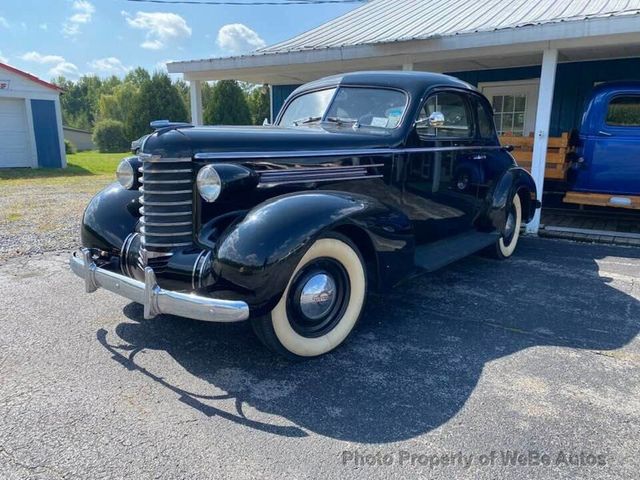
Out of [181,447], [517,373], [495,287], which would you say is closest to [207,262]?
[181,447]

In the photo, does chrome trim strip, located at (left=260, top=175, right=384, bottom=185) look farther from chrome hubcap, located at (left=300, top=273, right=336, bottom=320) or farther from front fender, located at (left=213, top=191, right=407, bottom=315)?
chrome hubcap, located at (left=300, top=273, right=336, bottom=320)

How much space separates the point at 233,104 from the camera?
25.1 metres

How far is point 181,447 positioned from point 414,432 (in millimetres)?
1114

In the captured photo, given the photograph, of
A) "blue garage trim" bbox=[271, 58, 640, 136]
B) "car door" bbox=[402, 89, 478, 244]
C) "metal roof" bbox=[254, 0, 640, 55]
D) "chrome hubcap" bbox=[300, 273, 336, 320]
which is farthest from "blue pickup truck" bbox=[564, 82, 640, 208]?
"chrome hubcap" bbox=[300, 273, 336, 320]

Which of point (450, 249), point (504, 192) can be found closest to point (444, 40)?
point (504, 192)

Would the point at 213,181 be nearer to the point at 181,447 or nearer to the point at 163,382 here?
the point at 163,382

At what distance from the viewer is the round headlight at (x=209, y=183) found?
2.86 meters

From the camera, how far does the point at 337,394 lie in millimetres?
2668

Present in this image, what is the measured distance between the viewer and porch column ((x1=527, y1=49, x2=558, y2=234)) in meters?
6.38

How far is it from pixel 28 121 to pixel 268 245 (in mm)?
17403

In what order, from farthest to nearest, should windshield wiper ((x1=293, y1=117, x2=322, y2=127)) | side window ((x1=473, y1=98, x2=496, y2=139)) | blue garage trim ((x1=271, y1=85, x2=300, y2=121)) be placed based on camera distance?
1. blue garage trim ((x1=271, y1=85, x2=300, y2=121))
2. side window ((x1=473, y1=98, x2=496, y2=139))
3. windshield wiper ((x1=293, y1=117, x2=322, y2=127))

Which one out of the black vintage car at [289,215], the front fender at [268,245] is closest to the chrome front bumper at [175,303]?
the black vintage car at [289,215]

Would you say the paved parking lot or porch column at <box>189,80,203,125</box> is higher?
porch column at <box>189,80,203,125</box>

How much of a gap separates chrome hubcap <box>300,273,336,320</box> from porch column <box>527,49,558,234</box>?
4697 millimetres
